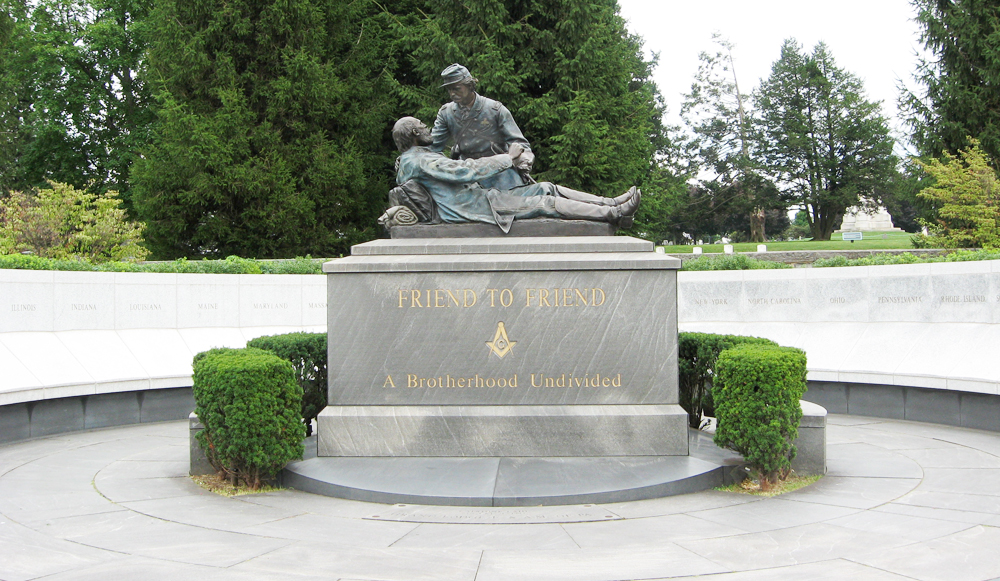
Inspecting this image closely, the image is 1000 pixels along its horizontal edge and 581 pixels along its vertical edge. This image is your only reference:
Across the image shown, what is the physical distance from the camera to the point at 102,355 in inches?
409

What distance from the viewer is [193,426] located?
22.4ft

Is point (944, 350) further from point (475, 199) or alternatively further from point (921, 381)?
point (475, 199)

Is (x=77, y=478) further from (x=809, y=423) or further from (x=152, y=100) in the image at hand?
(x=152, y=100)

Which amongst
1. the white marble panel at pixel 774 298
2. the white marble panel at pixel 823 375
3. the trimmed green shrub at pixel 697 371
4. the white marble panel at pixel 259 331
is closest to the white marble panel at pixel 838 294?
the white marble panel at pixel 774 298

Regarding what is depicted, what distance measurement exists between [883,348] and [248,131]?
62.4 feet

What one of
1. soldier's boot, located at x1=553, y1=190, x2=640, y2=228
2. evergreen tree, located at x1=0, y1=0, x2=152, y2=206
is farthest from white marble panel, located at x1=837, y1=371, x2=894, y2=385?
evergreen tree, located at x1=0, y1=0, x2=152, y2=206

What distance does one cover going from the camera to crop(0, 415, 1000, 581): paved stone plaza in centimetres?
445

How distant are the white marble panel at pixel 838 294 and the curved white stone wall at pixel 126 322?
304 inches

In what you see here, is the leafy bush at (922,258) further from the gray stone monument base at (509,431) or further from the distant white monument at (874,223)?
the distant white monument at (874,223)

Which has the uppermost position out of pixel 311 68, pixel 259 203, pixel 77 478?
pixel 311 68

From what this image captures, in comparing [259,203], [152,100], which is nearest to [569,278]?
[259,203]

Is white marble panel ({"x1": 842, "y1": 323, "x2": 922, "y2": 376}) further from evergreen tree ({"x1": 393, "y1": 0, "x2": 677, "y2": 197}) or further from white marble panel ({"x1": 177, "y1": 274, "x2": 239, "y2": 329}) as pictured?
evergreen tree ({"x1": 393, "y1": 0, "x2": 677, "y2": 197})

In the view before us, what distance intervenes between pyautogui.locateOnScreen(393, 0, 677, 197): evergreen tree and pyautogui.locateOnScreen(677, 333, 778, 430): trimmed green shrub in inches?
623

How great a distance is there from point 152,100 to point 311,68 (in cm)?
948
